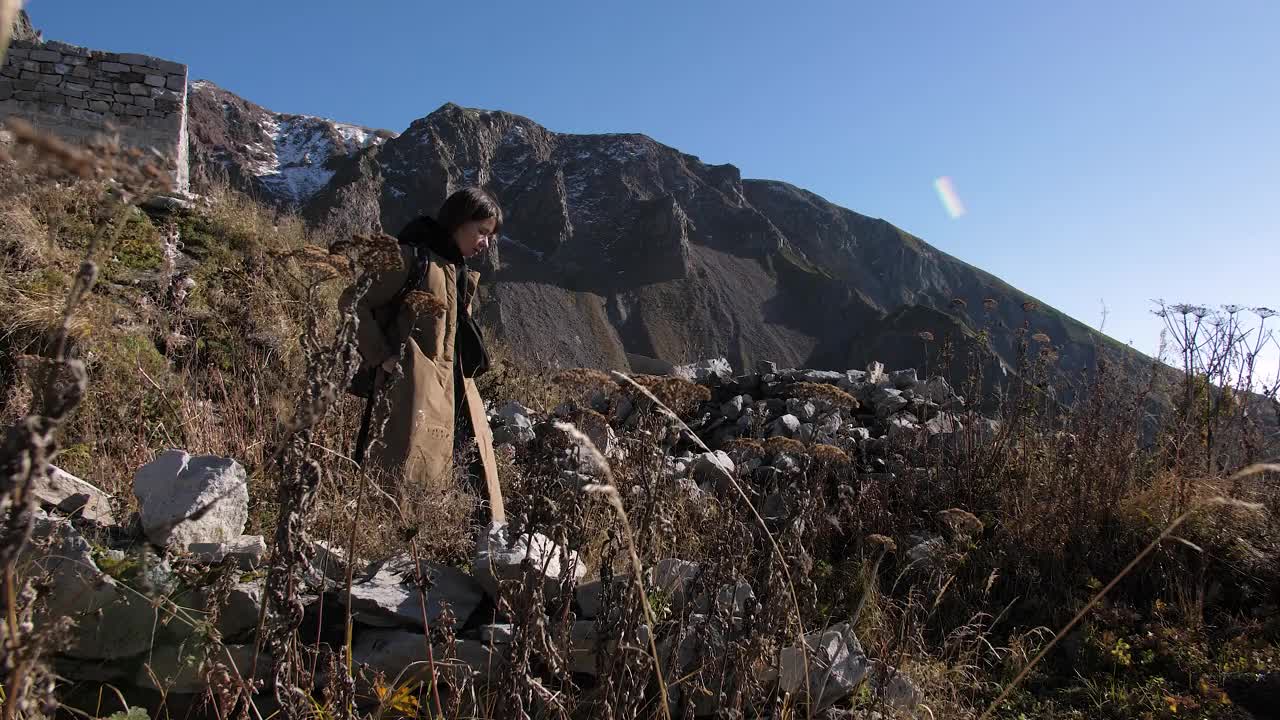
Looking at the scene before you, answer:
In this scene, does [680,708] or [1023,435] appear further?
[1023,435]

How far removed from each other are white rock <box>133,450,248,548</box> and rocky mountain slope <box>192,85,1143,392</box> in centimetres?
4079

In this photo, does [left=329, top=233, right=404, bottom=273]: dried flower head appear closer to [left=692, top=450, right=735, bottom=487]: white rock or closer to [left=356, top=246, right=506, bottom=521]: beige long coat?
[left=356, top=246, right=506, bottom=521]: beige long coat

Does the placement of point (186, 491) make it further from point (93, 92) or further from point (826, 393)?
point (93, 92)

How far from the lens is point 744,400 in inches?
314

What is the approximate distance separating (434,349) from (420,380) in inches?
8.2

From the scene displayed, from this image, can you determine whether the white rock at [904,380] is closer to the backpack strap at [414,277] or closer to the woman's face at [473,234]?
the woman's face at [473,234]

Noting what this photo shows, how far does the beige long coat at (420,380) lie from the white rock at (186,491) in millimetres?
799

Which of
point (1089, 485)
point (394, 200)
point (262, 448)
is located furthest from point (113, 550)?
point (394, 200)

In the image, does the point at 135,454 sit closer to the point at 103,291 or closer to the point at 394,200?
the point at 103,291

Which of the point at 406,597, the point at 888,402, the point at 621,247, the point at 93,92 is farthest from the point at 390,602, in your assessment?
the point at 621,247

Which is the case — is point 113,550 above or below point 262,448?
below

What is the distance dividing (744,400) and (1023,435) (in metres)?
2.98

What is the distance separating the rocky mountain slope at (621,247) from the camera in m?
52.0

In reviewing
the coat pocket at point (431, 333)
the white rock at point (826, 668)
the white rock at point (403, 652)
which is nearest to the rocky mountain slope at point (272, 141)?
the coat pocket at point (431, 333)
